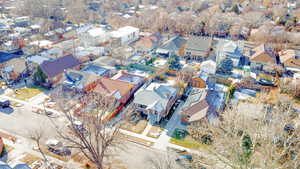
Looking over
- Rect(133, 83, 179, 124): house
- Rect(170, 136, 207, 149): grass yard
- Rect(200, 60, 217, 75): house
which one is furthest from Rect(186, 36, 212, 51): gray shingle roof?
Rect(170, 136, 207, 149): grass yard

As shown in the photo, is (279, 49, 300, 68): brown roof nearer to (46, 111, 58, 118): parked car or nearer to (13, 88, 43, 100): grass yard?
(46, 111, 58, 118): parked car

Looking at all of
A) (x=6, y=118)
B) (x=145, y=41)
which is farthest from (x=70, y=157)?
(x=145, y=41)

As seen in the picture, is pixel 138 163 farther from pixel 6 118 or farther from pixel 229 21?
pixel 229 21

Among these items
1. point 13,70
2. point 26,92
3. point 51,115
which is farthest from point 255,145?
point 13,70

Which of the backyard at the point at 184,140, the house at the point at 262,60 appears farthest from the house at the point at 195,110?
the house at the point at 262,60

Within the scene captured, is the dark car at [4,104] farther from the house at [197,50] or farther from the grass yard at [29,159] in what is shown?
the house at [197,50]
